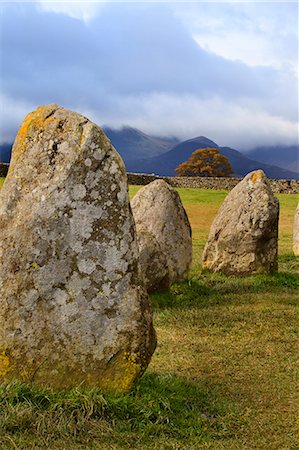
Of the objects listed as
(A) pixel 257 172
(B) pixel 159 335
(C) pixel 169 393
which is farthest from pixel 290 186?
(C) pixel 169 393

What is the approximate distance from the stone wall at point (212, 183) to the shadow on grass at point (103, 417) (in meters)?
43.5

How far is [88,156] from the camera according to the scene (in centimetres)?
720

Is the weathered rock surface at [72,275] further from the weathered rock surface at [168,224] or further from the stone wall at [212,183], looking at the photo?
the stone wall at [212,183]

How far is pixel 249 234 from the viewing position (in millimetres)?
16953

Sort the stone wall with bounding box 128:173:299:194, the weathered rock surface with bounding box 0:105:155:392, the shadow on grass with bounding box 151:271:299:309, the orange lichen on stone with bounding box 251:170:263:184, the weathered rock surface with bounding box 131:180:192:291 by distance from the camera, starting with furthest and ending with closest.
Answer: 1. the stone wall with bounding box 128:173:299:194
2. the orange lichen on stone with bounding box 251:170:263:184
3. the weathered rock surface with bounding box 131:180:192:291
4. the shadow on grass with bounding box 151:271:299:309
5. the weathered rock surface with bounding box 0:105:155:392

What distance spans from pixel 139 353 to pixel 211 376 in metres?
1.93

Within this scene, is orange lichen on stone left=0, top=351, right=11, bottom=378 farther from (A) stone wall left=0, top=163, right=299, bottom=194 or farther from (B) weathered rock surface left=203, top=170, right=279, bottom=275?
(A) stone wall left=0, top=163, right=299, bottom=194

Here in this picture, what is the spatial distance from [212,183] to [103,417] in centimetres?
4690

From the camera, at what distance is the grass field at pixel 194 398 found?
6.30m

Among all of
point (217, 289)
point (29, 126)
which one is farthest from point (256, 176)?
point (29, 126)

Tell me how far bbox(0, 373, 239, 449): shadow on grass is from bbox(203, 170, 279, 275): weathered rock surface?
978cm

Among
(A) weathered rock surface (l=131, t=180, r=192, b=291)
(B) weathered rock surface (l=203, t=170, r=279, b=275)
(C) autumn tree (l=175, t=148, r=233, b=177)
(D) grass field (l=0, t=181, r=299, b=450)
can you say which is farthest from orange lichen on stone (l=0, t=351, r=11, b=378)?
(C) autumn tree (l=175, t=148, r=233, b=177)

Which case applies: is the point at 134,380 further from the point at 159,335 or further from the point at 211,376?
the point at 159,335

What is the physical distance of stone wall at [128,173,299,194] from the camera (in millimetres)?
50250
